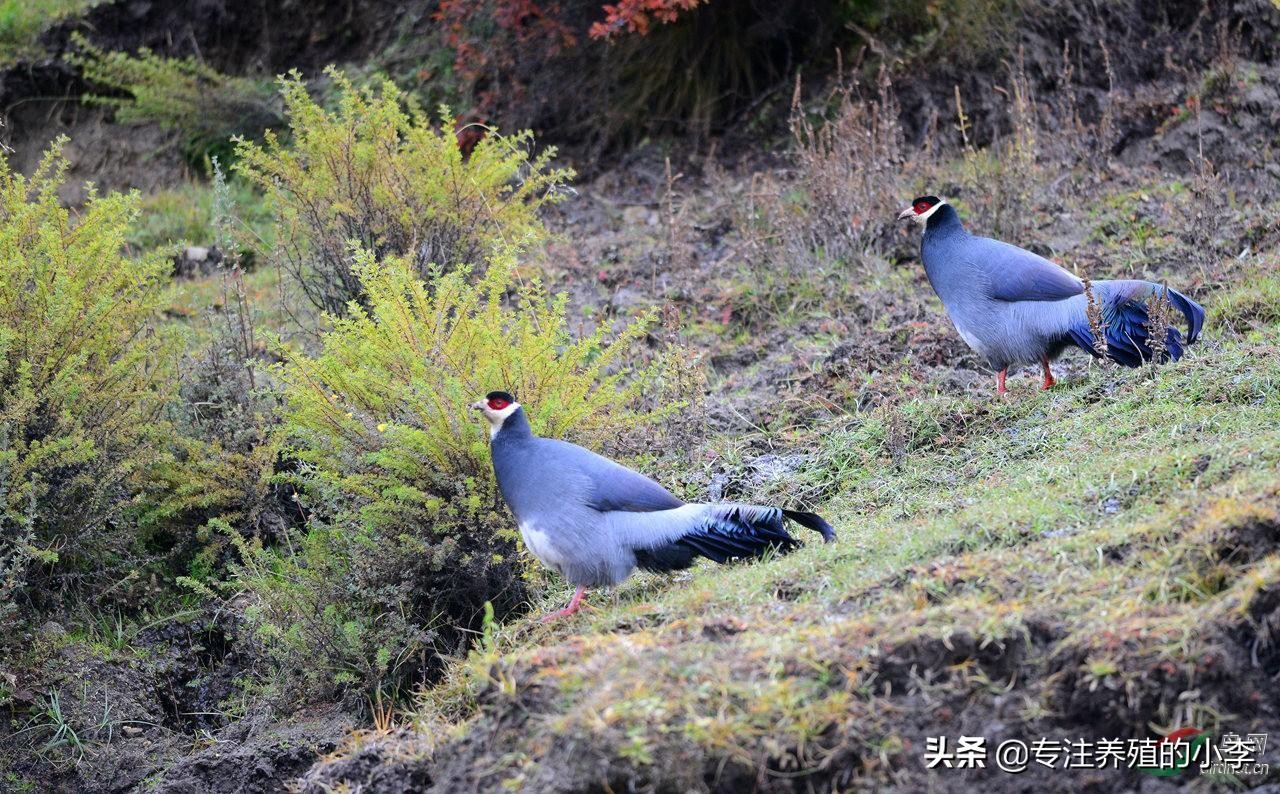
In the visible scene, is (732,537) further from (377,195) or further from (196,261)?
(196,261)

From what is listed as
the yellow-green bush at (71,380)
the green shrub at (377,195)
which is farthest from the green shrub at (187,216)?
the yellow-green bush at (71,380)

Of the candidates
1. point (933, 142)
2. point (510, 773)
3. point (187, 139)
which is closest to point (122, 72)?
point (187, 139)

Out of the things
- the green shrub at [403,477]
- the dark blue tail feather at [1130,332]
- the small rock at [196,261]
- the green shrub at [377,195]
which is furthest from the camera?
the small rock at [196,261]

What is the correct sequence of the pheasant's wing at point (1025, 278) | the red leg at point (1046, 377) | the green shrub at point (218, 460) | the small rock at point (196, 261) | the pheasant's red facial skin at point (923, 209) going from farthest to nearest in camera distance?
1. the small rock at point (196, 261)
2. the pheasant's red facial skin at point (923, 209)
3. the green shrub at point (218, 460)
4. the red leg at point (1046, 377)
5. the pheasant's wing at point (1025, 278)

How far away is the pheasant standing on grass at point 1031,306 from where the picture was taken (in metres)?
6.47

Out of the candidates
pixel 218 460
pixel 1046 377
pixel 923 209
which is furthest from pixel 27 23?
pixel 1046 377

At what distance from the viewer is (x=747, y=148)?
33.7 feet

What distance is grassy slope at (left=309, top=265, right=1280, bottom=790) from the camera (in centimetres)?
371

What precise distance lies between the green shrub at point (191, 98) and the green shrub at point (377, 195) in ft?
11.5

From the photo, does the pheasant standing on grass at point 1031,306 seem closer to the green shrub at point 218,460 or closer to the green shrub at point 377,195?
the green shrub at point 377,195

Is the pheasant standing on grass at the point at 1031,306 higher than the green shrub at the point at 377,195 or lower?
lower

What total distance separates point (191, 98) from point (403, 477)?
21.6ft

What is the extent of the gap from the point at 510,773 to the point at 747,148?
278 inches

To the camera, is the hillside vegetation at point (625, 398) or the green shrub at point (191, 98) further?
the green shrub at point (191, 98)
